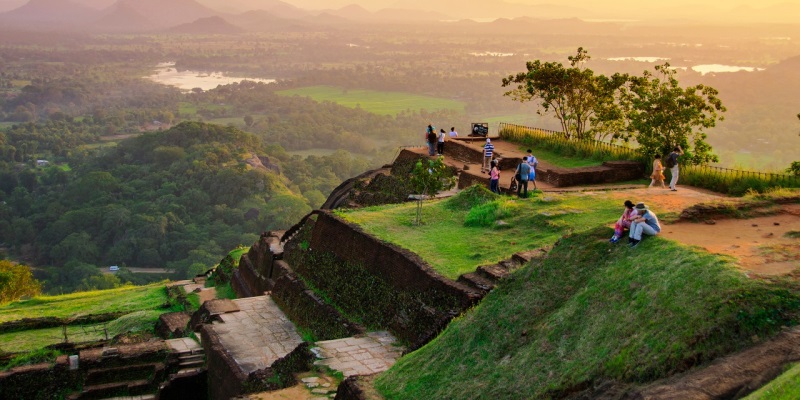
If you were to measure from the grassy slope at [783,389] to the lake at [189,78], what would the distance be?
148244 mm

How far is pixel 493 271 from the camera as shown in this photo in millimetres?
11797

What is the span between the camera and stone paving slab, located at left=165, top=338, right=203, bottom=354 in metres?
14.5

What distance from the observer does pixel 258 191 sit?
63000mm

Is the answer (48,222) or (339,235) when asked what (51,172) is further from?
→ (339,235)

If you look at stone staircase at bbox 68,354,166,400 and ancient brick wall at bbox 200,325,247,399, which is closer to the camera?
ancient brick wall at bbox 200,325,247,399

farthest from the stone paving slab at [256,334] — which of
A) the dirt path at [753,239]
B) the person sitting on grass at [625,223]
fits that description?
the dirt path at [753,239]

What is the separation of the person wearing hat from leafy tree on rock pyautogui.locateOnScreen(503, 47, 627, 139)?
12.3 m

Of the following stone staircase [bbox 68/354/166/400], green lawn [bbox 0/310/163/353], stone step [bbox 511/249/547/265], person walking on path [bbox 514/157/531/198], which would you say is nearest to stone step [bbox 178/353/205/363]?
stone staircase [bbox 68/354/166/400]

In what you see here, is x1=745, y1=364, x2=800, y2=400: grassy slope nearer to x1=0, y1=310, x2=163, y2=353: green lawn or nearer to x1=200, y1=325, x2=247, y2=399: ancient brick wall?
x1=200, y1=325, x2=247, y2=399: ancient brick wall

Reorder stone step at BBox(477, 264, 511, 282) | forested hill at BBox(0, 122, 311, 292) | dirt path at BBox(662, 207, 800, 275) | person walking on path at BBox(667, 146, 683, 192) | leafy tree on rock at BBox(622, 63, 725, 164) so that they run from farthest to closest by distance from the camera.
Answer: forested hill at BBox(0, 122, 311, 292)
leafy tree on rock at BBox(622, 63, 725, 164)
person walking on path at BBox(667, 146, 683, 192)
stone step at BBox(477, 264, 511, 282)
dirt path at BBox(662, 207, 800, 275)

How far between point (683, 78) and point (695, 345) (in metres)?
52.1

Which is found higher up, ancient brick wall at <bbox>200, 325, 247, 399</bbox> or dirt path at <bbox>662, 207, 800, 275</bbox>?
dirt path at <bbox>662, 207, 800, 275</bbox>

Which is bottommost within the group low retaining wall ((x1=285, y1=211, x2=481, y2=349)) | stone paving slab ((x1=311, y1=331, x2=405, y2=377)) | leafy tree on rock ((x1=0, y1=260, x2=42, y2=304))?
leafy tree on rock ((x1=0, y1=260, x2=42, y2=304))

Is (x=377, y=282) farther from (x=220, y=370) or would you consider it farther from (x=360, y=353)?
(x=220, y=370)
